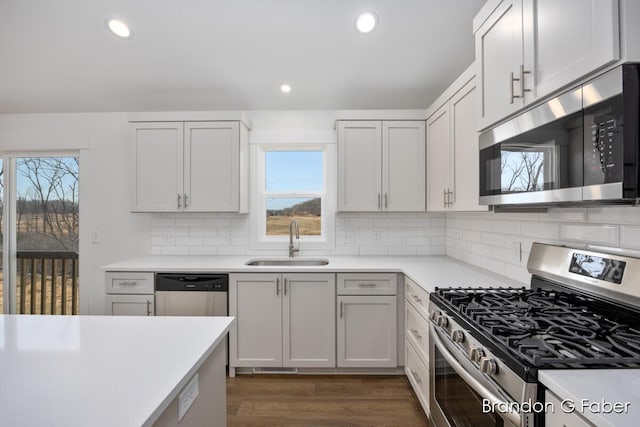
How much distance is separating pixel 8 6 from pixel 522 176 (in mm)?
3637

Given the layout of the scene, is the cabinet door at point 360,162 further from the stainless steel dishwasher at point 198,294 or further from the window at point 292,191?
the stainless steel dishwasher at point 198,294

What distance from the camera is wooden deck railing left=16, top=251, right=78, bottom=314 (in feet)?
11.1

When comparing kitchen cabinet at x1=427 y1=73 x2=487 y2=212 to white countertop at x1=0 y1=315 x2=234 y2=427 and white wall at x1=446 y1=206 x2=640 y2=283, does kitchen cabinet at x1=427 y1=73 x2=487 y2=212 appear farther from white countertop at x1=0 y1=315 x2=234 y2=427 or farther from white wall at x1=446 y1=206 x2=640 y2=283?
white countertop at x1=0 y1=315 x2=234 y2=427

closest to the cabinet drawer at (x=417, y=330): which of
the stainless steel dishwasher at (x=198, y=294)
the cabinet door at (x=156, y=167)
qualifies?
the stainless steel dishwasher at (x=198, y=294)

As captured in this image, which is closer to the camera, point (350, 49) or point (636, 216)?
point (636, 216)

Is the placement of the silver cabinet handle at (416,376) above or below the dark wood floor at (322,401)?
above

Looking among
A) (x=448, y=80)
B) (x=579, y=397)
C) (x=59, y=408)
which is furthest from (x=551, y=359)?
(x=448, y=80)

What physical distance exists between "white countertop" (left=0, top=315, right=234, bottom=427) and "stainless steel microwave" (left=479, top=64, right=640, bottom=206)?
1.38m

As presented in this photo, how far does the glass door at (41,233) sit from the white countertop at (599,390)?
4059mm

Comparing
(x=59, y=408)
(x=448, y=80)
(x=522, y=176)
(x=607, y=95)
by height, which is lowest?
(x=59, y=408)

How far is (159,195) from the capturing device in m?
2.96

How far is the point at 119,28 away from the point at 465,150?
2.74m

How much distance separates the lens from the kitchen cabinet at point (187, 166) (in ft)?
9.64

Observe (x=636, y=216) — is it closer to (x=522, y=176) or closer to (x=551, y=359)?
(x=522, y=176)
